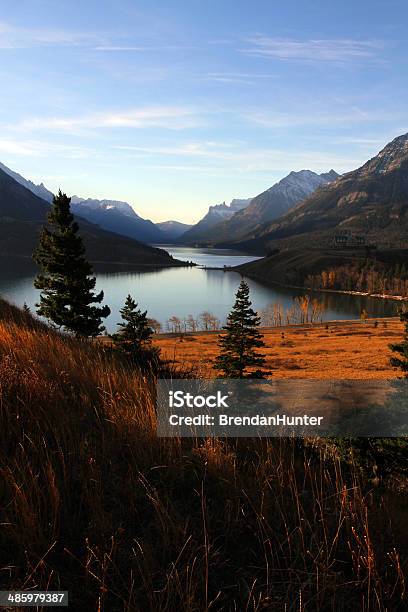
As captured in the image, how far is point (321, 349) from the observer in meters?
82.6

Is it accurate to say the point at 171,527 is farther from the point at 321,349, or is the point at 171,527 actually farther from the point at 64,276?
the point at 321,349

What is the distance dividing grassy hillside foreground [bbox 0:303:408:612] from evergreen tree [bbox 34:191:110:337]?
104 feet

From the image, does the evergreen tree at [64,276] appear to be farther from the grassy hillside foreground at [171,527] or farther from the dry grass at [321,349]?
the grassy hillside foreground at [171,527]

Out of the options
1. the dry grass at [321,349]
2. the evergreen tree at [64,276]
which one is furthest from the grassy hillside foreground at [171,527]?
the dry grass at [321,349]

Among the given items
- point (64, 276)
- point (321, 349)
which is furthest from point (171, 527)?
point (321, 349)

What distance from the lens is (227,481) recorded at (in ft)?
10.6

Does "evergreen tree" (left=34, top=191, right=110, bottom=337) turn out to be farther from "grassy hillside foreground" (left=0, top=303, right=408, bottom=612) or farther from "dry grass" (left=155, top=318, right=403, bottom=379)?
"grassy hillside foreground" (left=0, top=303, right=408, bottom=612)

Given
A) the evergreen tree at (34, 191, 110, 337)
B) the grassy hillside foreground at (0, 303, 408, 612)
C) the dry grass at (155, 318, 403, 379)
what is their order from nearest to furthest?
the grassy hillside foreground at (0, 303, 408, 612), the evergreen tree at (34, 191, 110, 337), the dry grass at (155, 318, 403, 379)

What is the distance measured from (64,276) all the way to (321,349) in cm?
6305

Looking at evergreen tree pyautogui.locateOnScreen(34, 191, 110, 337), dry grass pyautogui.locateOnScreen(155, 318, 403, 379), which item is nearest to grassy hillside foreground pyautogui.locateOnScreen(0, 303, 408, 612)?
evergreen tree pyautogui.locateOnScreen(34, 191, 110, 337)

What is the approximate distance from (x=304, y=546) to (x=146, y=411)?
91.1 inches

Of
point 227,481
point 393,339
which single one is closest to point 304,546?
point 227,481

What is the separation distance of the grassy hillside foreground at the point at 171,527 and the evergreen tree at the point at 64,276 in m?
31.7

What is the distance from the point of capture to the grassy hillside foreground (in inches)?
89.4
